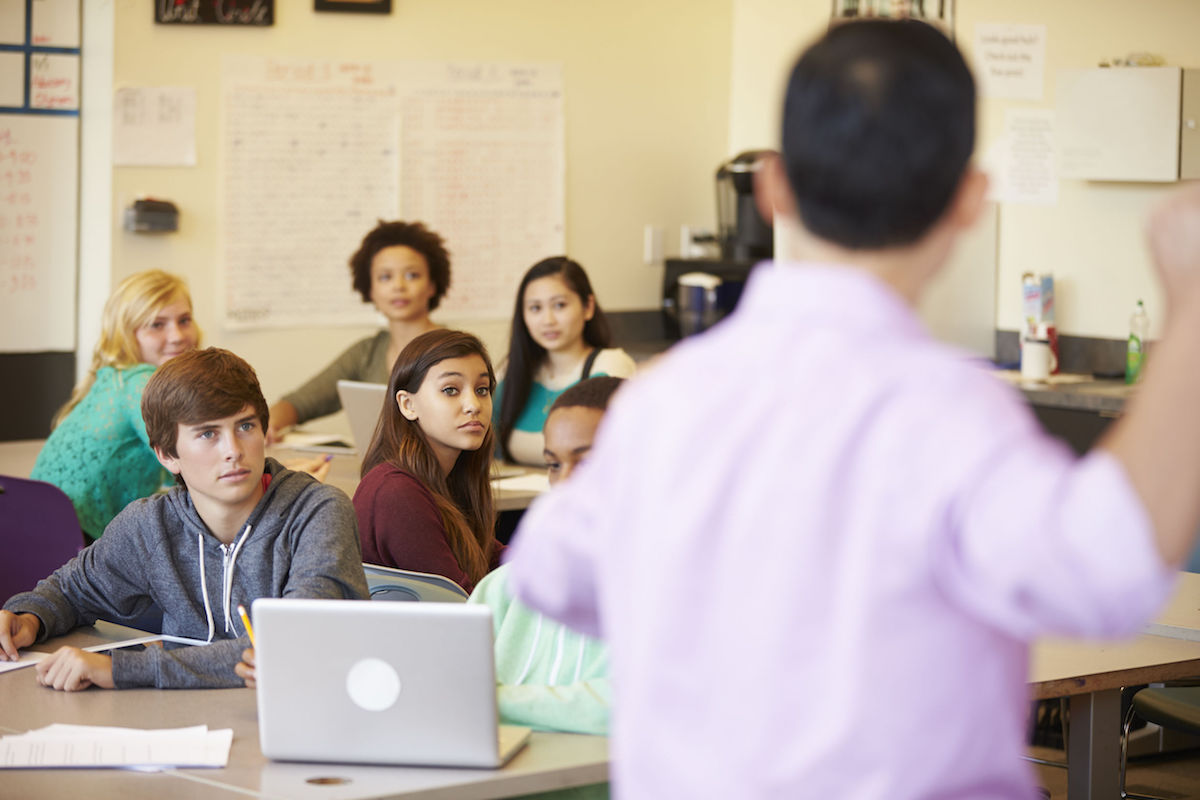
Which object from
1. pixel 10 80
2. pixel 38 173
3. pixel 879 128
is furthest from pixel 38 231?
pixel 879 128

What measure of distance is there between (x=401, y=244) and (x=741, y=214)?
1414mm

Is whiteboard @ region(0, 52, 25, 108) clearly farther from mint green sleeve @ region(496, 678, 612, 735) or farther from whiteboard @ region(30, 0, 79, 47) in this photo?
mint green sleeve @ region(496, 678, 612, 735)

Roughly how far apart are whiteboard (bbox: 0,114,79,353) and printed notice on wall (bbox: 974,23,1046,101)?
2768mm

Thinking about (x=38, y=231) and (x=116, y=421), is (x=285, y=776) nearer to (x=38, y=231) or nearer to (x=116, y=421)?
(x=116, y=421)

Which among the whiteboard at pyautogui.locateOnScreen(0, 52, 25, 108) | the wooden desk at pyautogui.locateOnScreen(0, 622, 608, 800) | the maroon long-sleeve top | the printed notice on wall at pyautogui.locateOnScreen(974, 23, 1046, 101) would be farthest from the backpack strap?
the wooden desk at pyautogui.locateOnScreen(0, 622, 608, 800)

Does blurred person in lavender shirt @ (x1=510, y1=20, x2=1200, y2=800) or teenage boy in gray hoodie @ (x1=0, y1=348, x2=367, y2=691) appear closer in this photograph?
blurred person in lavender shirt @ (x1=510, y1=20, x2=1200, y2=800)

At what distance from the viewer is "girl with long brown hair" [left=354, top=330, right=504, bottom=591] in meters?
2.48

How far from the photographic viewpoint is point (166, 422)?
211cm

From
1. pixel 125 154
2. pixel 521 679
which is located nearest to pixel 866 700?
pixel 521 679

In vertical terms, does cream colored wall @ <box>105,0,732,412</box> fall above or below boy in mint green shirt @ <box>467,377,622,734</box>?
above

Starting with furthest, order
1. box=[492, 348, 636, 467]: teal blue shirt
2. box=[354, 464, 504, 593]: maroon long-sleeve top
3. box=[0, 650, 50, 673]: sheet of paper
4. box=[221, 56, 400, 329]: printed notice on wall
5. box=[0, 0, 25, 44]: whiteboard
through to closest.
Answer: box=[221, 56, 400, 329]: printed notice on wall
box=[0, 0, 25, 44]: whiteboard
box=[492, 348, 636, 467]: teal blue shirt
box=[354, 464, 504, 593]: maroon long-sleeve top
box=[0, 650, 50, 673]: sheet of paper

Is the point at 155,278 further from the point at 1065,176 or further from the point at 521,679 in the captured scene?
the point at 1065,176

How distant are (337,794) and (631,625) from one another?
721mm

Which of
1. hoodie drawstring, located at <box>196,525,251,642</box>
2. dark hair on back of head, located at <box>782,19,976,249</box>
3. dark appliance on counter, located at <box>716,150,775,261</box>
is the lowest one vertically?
hoodie drawstring, located at <box>196,525,251,642</box>
